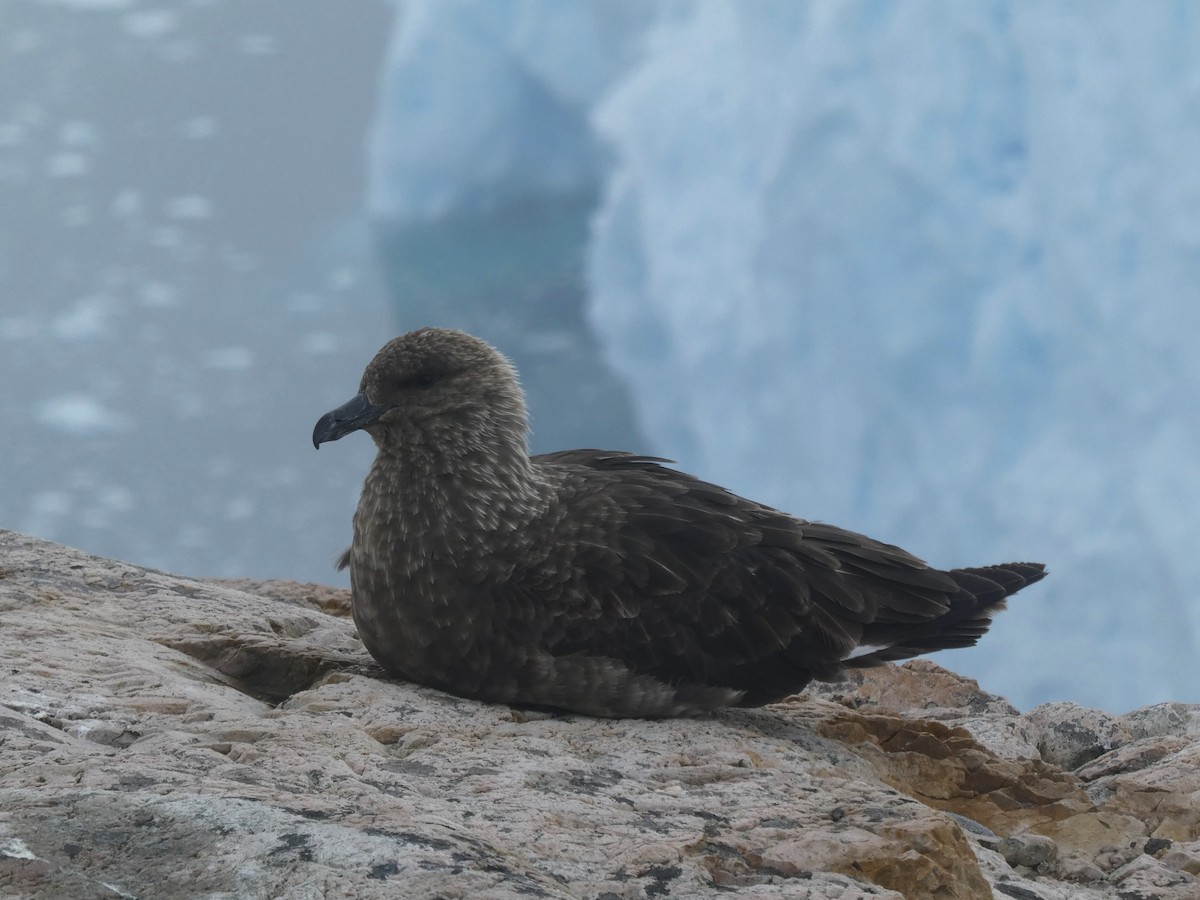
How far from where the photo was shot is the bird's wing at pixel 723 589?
3785mm

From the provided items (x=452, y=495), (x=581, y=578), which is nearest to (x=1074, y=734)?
(x=581, y=578)

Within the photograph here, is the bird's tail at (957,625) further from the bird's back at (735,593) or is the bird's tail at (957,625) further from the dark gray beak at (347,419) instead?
the dark gray beak at (347,419)

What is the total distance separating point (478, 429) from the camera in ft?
13.5

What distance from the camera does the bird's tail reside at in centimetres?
403

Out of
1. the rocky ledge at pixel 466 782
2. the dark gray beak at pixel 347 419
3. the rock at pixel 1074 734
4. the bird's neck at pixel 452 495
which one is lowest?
the rocky ledge at pixel 466 782

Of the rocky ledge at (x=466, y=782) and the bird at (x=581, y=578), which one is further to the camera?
the bird at (x=581, y=578)

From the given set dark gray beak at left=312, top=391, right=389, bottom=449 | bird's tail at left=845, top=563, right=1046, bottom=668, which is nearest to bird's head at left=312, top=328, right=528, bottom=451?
dark gray beak at left=312, top=391, right=389, bottom=449

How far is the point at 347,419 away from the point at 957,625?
1.97m

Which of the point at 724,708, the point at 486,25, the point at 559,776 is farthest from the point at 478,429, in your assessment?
the point at 486,25

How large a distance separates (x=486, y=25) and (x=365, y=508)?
997 centimetres

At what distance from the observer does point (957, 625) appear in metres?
Result: 4.14

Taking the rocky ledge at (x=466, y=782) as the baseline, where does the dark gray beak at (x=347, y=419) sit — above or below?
above

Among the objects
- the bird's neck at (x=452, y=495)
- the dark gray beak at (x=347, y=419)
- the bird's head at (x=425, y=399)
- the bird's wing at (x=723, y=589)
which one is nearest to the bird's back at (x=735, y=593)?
the bird's wing at (x=723, y=589)

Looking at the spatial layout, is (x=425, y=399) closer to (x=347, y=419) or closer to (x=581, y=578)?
(x=347, y=419)
